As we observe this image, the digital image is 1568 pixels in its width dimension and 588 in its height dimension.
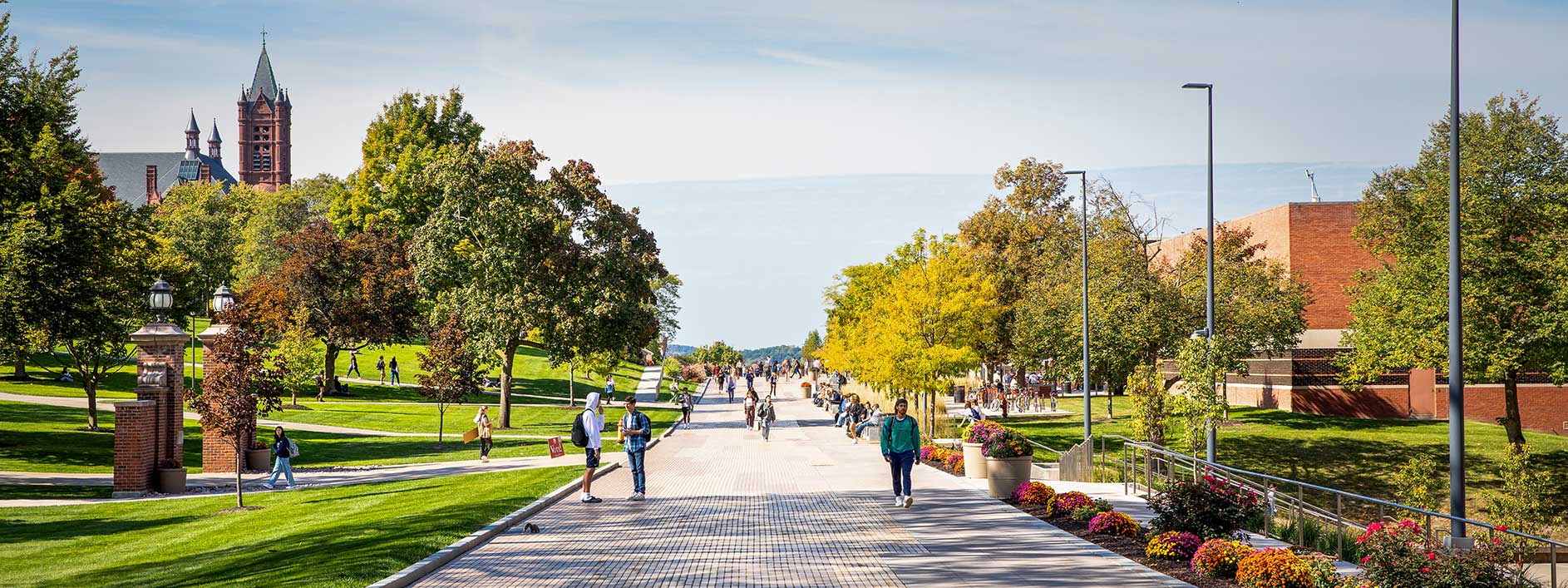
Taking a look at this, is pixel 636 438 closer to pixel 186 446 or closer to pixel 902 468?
pixel 902 468

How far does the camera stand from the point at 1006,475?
1948 centimetres

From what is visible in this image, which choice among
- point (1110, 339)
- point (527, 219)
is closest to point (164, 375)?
point (527, 219)

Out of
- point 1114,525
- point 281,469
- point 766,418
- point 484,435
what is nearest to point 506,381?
point 766,418

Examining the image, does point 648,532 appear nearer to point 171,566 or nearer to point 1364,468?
point 171,566

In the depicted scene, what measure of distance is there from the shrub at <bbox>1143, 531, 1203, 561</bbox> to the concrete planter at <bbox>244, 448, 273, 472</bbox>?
2383 centimetres

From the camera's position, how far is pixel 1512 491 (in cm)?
3058

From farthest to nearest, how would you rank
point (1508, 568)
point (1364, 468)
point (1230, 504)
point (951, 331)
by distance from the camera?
point (951, 331)
point (1364, 468)
point (1230, 504)
point (1508, 568)

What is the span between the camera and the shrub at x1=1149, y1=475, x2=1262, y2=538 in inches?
546

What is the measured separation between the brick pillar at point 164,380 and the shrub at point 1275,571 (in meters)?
22.5

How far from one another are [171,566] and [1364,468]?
36.4 meters

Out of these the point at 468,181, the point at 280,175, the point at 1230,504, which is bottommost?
the point at 1230,504

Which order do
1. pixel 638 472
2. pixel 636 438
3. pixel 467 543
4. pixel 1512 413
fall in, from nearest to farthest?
pixel 467 543, pixel 636 438, pixel 638 472, pixel 1512 413

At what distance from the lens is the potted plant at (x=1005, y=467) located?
768 inches

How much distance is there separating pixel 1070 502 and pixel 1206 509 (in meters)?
2.89
